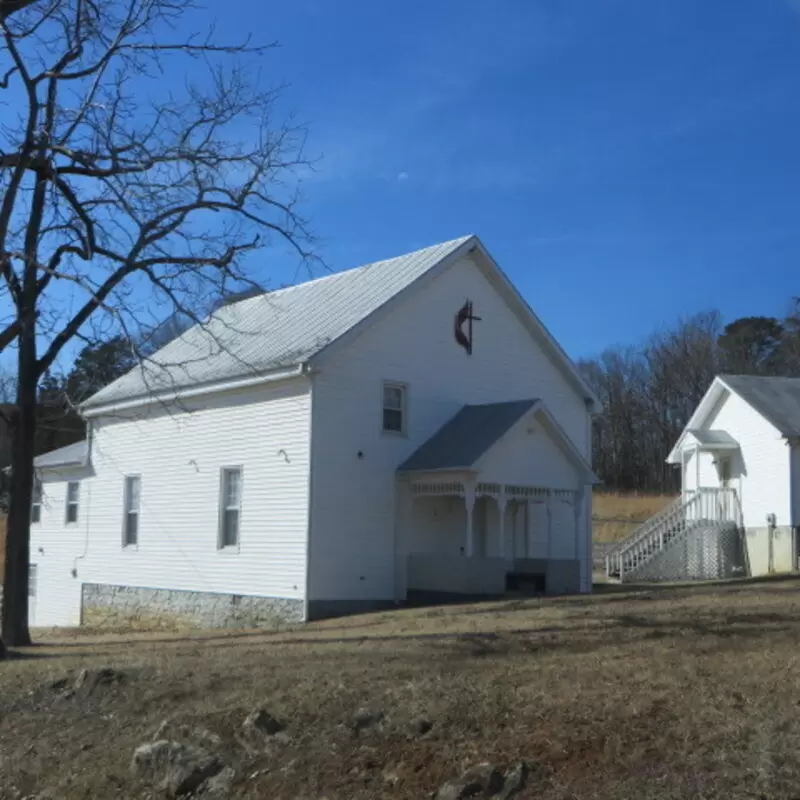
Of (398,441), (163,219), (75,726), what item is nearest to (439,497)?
(398,441)

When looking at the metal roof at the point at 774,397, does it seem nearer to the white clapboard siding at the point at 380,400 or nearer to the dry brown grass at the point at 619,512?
the white clapboard siding at the point at 380,400

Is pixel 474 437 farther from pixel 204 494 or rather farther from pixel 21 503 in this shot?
pixel 21 503

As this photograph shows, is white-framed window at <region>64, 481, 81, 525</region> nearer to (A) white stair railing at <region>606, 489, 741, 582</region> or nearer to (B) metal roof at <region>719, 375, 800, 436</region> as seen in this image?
(A) white stair railing at <region>606, 489, 741, 582</region>

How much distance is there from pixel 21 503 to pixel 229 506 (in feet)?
20.0

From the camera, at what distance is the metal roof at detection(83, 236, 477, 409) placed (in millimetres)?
21625

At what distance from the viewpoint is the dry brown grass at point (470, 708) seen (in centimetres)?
703

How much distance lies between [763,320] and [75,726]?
68.3 metres

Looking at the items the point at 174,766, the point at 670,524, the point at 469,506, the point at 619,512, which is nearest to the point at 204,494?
the point at 469,506

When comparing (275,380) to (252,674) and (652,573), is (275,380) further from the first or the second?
(652,573)

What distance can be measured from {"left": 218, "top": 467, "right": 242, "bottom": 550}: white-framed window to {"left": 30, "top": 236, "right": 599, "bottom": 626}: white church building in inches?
1.6

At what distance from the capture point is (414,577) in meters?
21.7

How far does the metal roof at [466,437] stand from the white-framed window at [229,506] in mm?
3621

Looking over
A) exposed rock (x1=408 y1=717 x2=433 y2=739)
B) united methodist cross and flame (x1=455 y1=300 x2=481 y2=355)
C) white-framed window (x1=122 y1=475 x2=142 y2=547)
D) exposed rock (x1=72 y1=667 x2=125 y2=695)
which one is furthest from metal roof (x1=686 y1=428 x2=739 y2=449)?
exposed rock (x1=408 y1=717 x2=433 y2=739)

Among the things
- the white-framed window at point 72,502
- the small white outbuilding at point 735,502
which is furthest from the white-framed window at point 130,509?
the small white outbuilding at point 735,502
